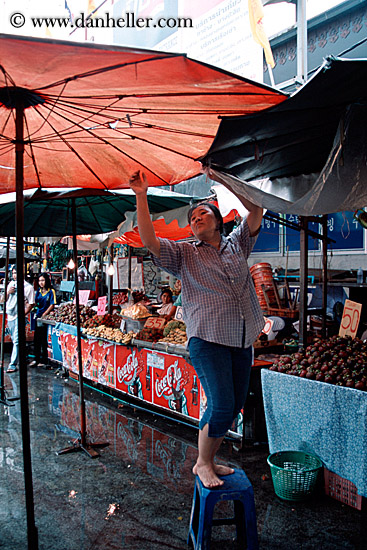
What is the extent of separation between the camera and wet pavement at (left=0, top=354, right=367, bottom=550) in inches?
117

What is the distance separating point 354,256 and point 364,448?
656 cm

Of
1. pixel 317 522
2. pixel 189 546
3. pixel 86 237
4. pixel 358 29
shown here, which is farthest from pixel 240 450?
pixel 358 29

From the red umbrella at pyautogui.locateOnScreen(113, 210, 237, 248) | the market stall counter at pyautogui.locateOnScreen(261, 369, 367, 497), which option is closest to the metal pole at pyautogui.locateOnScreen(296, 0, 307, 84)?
the red umbrella at pyautogui.locateOnScreen(113, 210, 237, 248)

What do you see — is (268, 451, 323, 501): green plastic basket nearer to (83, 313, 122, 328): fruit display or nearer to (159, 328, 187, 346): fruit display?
(159, 328, 187, 346): fruit display

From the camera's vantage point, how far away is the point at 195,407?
504 centimetres

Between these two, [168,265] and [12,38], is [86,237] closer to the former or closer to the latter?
[168,265]

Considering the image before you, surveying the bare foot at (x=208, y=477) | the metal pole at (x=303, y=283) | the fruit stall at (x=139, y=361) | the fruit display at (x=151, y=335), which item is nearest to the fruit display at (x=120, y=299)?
the fruit stall at (x=139, y=361)

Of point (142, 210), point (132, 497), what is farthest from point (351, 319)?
→ point (142, 210)

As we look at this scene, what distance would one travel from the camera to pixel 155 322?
6535 millimetres

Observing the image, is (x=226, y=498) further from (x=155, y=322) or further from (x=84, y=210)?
(x=84, y=210)

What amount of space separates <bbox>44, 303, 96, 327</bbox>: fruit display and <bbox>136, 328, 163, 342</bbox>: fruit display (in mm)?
2348

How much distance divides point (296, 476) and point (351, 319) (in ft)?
6.25

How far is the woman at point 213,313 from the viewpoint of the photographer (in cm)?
259

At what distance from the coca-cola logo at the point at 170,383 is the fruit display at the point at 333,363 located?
5.24 feet
